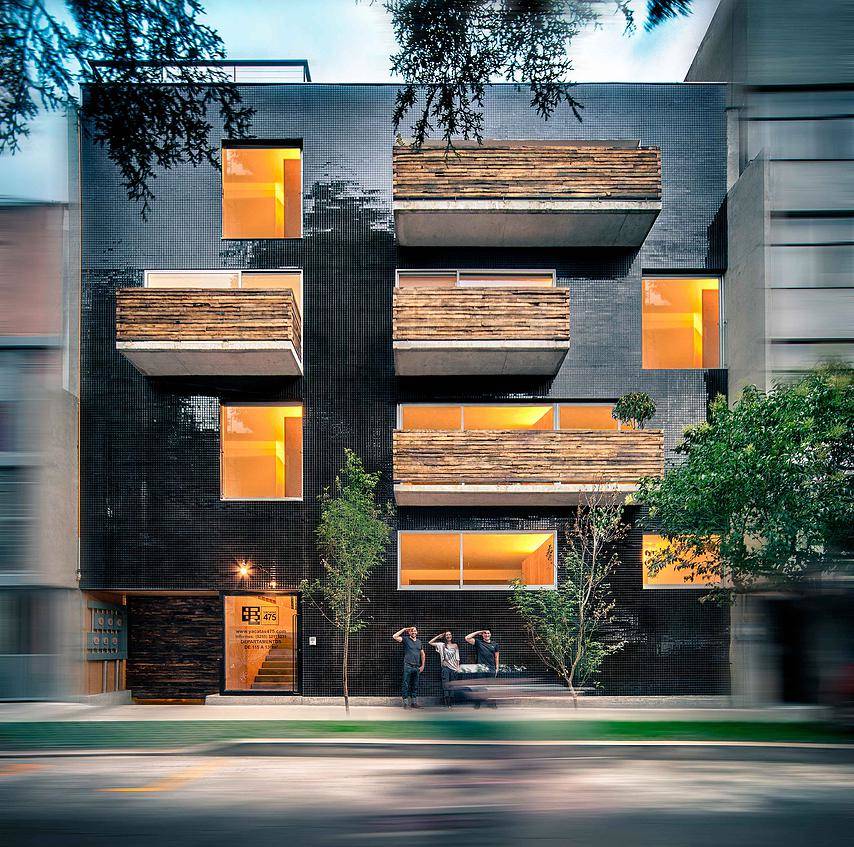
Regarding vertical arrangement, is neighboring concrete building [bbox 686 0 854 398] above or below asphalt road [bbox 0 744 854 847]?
above

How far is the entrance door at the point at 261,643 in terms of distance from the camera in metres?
20.8

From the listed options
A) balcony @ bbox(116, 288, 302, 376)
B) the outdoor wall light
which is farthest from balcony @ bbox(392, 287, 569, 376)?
the outdoor wall light

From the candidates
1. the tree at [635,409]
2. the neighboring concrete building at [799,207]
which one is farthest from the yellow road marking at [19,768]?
the tree at [635,409]

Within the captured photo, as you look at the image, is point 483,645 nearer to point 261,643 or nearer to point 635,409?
point 261,643

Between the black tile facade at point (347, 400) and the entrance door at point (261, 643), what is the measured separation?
0.43m

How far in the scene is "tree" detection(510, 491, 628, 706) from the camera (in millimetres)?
19094

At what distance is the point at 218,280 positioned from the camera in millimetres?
21172

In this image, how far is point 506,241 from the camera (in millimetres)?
21188

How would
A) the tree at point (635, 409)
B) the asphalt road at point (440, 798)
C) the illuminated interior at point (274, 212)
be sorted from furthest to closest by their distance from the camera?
the illuminated interior at point (274, 212) → the tree at point (635, 409) → the asphalt road at point (440, 798)

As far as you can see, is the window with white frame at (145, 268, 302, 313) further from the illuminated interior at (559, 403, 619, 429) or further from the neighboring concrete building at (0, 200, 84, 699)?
the neighboring concrete building at (0, 200, 84, 699)

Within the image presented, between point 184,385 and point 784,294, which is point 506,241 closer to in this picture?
point 184,385

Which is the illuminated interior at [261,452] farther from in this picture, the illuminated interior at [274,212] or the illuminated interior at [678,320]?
the illuminated interior at [678,320]

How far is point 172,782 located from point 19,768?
1.05 feet

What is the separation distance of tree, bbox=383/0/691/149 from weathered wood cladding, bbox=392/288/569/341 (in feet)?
56.1
